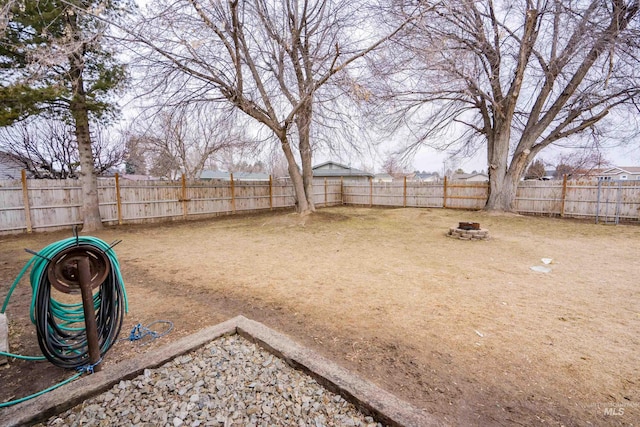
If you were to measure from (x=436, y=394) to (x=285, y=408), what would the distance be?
38.8 inches

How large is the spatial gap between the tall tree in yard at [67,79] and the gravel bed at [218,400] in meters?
5.60

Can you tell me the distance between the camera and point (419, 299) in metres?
3.39

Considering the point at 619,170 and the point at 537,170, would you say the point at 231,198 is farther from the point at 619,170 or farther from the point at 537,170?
the point at 619,170

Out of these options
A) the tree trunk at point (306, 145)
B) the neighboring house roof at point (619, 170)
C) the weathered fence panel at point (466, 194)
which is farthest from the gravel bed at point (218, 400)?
the neighboring house roof at point (619, 170)

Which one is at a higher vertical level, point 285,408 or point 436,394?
point 285,408

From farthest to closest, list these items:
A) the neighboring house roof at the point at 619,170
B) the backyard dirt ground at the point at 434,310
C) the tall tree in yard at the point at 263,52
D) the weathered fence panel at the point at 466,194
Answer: the neighboring house roof at the point at 619,170 < the weathered fence panel at the point at 466,194 < the tall tree in yard at the point at 263,52 < the backyard dirt ground at the point at 434,310

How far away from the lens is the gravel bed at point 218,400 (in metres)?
1.51

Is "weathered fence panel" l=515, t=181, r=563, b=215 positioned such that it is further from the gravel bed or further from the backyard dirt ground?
the gravel bed

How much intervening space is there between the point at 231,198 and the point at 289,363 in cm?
1048

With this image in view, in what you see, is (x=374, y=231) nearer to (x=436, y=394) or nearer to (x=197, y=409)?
(x=436, y=394)

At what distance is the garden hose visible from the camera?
6.21 feet

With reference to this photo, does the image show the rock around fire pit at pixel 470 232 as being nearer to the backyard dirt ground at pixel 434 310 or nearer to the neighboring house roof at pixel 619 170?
the backyard dirt ground at pixel 434 310

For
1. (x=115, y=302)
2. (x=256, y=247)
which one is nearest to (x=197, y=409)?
(x=115, y=302)

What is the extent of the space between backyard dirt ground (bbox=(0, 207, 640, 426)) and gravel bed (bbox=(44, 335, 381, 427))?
1.66 ft
